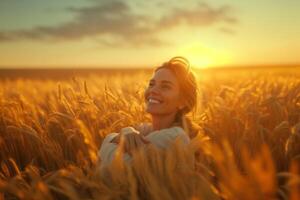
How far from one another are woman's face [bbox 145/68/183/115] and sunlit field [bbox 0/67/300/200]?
0.25 m

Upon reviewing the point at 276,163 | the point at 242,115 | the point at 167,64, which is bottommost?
the point at 276,163

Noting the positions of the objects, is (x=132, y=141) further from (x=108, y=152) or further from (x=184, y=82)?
(x=184, y=82)

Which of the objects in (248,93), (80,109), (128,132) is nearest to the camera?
(128,132)

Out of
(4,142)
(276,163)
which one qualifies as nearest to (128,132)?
(276,163)

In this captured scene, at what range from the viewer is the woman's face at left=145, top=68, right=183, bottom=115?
2644mm

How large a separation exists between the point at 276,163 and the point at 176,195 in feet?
3.97

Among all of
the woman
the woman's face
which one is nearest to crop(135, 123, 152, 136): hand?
the woman

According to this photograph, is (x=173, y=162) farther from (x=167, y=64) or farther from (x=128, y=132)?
(x=167, y=64)

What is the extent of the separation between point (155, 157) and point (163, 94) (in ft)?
2.59

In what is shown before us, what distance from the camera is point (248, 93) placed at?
374 cm

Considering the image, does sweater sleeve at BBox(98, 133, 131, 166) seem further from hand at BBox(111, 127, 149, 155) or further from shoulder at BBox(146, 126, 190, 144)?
shoulder at BBox(146, 126, 190, 144)

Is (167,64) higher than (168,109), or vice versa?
(167,64)

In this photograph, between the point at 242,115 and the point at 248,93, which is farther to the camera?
the point at 248,93

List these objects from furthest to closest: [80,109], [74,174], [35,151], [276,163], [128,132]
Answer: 1. [80,109]
2. [35,151]
3. [276,163]
4. [128,132]
5. [74,174]
